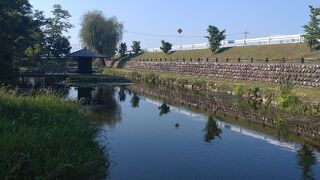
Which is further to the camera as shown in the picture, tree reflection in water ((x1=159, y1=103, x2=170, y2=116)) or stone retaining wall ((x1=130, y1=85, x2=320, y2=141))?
tree reflection in water ((x1=159, y1=103, x2=170, y2=116))

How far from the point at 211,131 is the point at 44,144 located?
32.7ft

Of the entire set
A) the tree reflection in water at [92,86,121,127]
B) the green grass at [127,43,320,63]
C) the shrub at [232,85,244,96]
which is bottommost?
the tree reflection in water at [92,86,121,127]

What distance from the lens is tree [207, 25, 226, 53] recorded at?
5657cm

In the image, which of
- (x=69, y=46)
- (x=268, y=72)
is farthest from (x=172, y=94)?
(x=69, y=46)

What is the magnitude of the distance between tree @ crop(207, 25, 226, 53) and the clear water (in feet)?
115

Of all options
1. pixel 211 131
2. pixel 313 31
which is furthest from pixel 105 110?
pixel 313 31

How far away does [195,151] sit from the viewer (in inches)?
575

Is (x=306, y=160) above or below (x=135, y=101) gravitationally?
below

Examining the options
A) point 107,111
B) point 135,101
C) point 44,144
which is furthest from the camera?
point 135,101

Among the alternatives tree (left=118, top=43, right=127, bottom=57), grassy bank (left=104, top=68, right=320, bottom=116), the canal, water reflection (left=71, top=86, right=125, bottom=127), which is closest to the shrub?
grassy bank (left=104, top=68, right=320, bottom=116)

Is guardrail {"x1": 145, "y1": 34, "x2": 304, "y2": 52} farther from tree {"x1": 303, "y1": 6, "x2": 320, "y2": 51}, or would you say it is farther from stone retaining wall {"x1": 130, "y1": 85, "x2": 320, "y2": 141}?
stone retaining wall {"x1": 130, "y1": 85, "x2": 320, "y2": 141}

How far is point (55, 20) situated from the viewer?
266 ft

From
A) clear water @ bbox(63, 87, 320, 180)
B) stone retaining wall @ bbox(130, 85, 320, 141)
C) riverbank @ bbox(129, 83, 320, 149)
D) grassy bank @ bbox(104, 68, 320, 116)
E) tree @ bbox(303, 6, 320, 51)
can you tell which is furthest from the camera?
tree @ bbox(303, 6, 320, 51)

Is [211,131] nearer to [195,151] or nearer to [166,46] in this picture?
[195,151]
